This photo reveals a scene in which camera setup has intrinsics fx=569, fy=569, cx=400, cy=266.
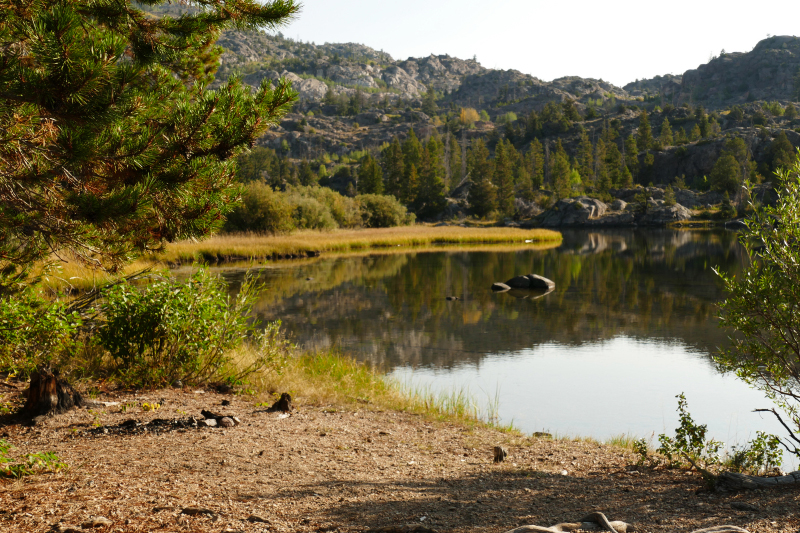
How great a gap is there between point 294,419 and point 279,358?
204 cm

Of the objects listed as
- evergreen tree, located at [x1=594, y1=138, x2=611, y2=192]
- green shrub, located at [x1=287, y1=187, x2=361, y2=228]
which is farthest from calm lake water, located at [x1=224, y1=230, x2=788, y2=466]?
evergreen tree, located at [x1=594, y1=138, x2=611, y2=192]

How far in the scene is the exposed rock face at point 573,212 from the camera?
9000cm

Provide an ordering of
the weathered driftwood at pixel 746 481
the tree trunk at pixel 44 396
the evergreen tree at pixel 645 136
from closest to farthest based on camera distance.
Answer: the weathered driftwood at pixel 746 481
the tree trunk at pixel 44 396
the evergreen tree at pixel 645 136

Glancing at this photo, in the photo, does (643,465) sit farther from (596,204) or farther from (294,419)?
(596,204)

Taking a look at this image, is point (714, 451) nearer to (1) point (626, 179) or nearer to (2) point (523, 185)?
(2) point (523, 185)

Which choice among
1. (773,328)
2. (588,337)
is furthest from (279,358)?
(588,337)

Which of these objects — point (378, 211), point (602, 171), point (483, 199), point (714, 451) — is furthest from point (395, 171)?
point (714, 451)

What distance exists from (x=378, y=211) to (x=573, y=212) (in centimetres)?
3740

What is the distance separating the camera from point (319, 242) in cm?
4312

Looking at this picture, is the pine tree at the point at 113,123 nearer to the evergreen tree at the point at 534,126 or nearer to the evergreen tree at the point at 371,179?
the evergreen tree at the point at 371,179

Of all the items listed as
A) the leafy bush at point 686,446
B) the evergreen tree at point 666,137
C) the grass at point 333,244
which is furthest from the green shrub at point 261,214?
the evergreen tree at point 666,137

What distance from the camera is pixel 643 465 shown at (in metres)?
5.81

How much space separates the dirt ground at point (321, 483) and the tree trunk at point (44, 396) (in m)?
0.18

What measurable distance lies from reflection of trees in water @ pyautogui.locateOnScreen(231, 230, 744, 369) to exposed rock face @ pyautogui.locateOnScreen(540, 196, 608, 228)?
176 feet
